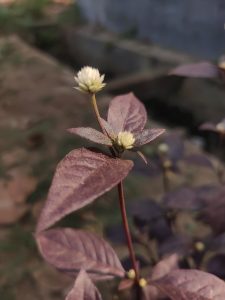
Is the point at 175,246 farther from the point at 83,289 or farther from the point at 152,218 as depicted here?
the point at 83,289

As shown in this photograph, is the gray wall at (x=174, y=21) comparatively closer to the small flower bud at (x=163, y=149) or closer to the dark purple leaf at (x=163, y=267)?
the small flower bud at (x=163, y=149)

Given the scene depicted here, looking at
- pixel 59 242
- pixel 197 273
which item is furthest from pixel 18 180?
pixel 197 273

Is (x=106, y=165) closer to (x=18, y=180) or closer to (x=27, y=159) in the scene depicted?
(x=18, y=180)

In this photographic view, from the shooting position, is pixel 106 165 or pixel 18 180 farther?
pixel 18 180

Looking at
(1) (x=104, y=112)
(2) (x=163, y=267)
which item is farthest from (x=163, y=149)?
(1) (x=104, y=112)

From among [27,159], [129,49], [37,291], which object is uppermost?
[37,291]

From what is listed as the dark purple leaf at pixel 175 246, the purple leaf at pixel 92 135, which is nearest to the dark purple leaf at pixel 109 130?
the purple leaf at pixel 92 135
